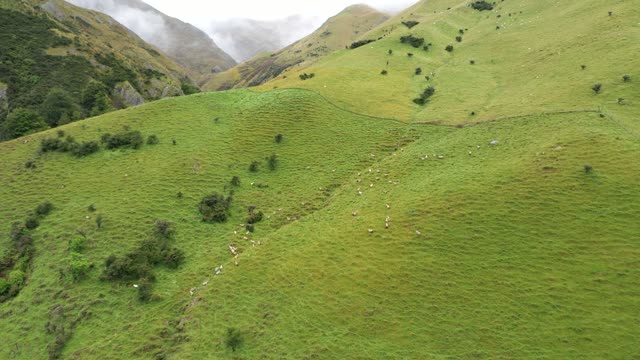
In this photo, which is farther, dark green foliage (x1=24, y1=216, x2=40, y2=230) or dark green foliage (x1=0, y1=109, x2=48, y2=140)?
dark green foliage (x1=0, y1=109, x2=48, y2=140)

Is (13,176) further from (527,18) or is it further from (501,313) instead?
(527,18)

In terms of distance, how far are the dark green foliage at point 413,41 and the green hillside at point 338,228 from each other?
1265 inches

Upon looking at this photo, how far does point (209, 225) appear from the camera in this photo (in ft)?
127

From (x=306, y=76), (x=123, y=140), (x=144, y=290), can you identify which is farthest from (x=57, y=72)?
(x=144, y=290)

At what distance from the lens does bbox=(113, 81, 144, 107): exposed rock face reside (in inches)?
4486

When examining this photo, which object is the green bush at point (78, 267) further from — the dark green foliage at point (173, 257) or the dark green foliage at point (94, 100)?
the dark green foliage at point (94, 100)

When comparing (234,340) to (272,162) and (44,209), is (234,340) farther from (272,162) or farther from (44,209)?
(44,209)

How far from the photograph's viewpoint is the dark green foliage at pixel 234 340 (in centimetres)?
2539

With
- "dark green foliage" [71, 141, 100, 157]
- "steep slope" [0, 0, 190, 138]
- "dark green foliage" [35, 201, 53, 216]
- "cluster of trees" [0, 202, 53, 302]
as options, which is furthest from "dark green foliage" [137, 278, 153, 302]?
"steep slope" [0, 0, 190, 138]

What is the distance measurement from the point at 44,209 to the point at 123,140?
1372 cm

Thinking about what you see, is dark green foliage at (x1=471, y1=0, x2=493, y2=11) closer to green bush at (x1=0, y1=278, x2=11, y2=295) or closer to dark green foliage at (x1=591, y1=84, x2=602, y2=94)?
dark green foliage at (x1=591, y1=84, x2=602, y2=94)

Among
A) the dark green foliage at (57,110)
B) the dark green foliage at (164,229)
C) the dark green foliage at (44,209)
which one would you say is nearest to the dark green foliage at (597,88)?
the dark green foliage at (164,229)

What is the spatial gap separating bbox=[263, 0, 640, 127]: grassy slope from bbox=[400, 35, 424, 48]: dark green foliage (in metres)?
1.58

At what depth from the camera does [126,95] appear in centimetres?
11550
